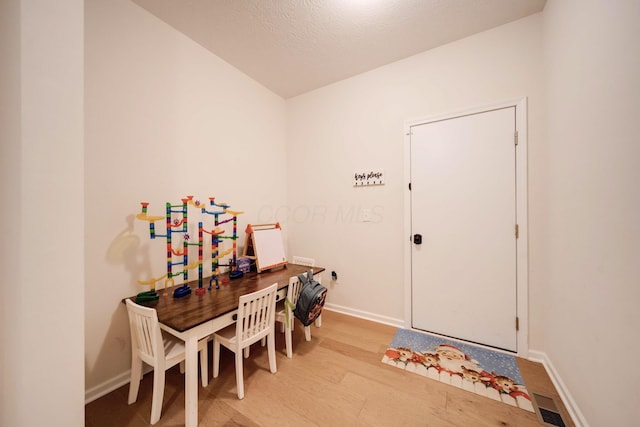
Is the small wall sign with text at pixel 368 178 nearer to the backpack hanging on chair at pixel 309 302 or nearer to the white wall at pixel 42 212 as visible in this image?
the backpack hanging on chair at pixel 309 302

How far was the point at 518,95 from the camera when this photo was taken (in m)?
1.84

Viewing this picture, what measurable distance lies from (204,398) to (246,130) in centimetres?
250

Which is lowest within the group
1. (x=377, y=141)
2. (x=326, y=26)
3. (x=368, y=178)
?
(x=368, y=178)

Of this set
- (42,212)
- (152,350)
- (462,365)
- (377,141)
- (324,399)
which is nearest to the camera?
(42,212)

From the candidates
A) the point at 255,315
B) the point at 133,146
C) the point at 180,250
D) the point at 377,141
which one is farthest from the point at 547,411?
the point at 133,146

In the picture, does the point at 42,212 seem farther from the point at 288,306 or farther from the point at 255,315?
the point at 288,306

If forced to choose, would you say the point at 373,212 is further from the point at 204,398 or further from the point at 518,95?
the point at 204,398

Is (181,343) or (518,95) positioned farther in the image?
(518,95)

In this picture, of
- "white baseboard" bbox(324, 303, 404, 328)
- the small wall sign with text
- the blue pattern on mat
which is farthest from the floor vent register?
the small wall sign with text

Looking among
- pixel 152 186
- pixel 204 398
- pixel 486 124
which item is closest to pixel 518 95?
pixel 486 124

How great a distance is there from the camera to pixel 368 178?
254 centimetres

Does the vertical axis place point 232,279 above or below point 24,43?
below

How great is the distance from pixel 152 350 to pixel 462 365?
2272mm

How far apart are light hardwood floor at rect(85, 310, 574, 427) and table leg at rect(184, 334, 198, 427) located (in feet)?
0.46
